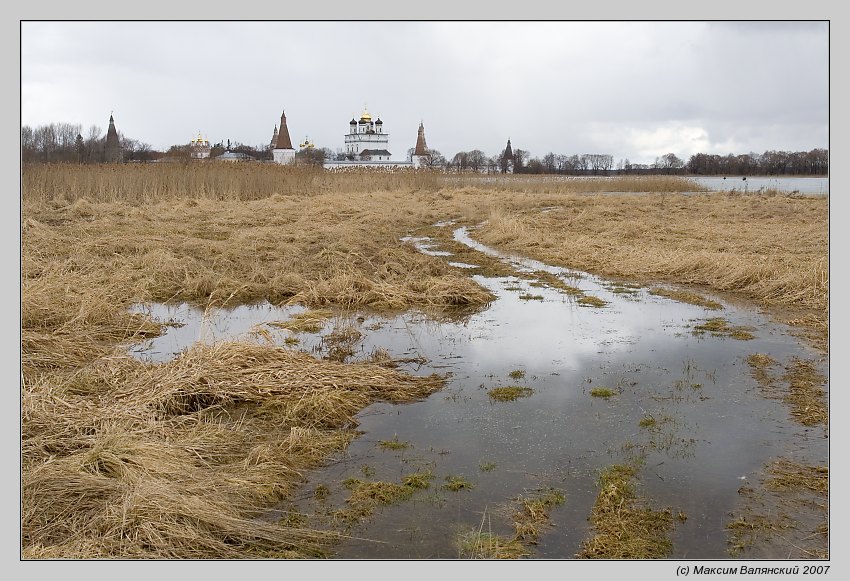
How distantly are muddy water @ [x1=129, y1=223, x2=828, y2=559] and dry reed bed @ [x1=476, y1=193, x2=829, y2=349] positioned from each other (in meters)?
1.29

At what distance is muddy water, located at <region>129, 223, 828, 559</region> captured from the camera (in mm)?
3899

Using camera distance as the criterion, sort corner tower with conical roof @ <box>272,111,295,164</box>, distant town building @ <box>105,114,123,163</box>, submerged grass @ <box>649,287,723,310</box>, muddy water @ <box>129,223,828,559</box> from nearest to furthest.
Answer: muddy water @ <box>129,223,828,559</box>
submerged grass @ <box>649,287,723,310</box>
distant town building @ <box>105,114,123,163</box>
corner tower with conical roof @ <box>272,111,295,164</box>

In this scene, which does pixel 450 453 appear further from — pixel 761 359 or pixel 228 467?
pixel 761 359

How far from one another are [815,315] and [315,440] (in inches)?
281

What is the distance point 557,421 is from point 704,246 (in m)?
10.4

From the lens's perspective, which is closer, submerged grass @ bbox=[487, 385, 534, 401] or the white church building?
submerged grass @ bbox=[487, 385, 534, 401]

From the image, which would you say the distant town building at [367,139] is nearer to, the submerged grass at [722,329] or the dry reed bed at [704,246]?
the dry reed bed at [704,246]

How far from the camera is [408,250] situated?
543 inches

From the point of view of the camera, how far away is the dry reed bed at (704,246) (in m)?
10.0

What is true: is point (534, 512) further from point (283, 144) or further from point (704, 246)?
point (283, 144)

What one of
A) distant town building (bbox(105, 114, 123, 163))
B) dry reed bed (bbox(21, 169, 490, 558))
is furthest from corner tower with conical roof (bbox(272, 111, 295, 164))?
dry reed bed (bbox(21, 169, 490, 558))

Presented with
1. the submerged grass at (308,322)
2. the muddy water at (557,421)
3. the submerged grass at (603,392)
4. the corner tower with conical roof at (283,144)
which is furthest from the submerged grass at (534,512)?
the corner tower with conical roof at (283,144)

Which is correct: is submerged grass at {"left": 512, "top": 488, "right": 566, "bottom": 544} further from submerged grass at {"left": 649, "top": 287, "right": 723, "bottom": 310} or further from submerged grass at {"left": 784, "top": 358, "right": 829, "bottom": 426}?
submerged grass at {"left": 649, "top": 287, "right": 723, "bottom": 310}

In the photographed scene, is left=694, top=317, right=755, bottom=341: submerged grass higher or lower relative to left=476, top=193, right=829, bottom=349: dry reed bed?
lower
